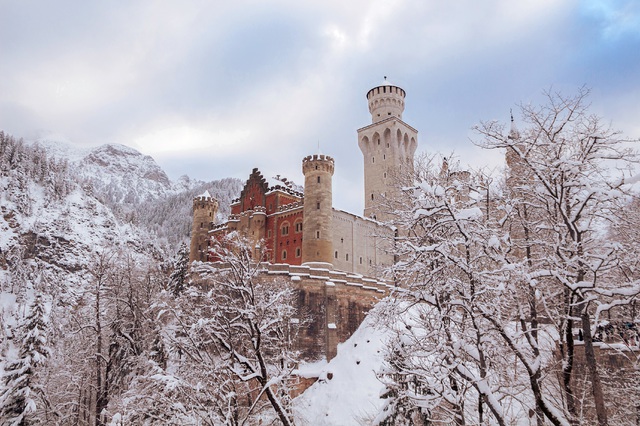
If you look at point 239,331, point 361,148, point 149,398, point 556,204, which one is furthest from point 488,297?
point 361,148

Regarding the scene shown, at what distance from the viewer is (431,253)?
30.5 feet

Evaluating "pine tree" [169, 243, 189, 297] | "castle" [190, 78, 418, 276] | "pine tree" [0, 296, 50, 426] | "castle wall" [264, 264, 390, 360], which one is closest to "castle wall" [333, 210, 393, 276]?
"castle" [190, 78, 418, 276]

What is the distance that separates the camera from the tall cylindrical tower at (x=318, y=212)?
4072cm

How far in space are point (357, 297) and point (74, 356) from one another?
763 inches

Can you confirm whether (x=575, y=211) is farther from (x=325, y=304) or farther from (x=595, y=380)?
(x=325, y=304)

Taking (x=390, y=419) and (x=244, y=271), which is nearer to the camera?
(x=244, y=271)

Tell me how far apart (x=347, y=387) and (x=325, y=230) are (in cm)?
1566

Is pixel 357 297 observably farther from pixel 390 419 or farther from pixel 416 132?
pixel 416 132

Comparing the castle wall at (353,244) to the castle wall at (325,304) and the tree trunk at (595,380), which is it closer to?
the castle wall at (325,304)

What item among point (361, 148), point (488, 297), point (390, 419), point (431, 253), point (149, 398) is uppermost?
point (361, 148)

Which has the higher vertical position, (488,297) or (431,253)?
(431,253)

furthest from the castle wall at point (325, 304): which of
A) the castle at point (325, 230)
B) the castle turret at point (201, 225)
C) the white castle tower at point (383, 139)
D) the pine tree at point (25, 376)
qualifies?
the white castle tower at point (383, 139)

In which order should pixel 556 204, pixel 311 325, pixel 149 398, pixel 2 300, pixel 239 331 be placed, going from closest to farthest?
pixel 556 204
pixel 149 398
pixel 239 331
pixel 311 325
pixel 2 300

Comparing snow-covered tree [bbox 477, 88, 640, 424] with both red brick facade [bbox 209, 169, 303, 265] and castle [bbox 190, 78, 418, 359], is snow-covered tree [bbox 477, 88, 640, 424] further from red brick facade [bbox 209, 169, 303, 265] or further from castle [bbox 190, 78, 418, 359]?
red brick facade [bbox 209, 169, 303, 265]
